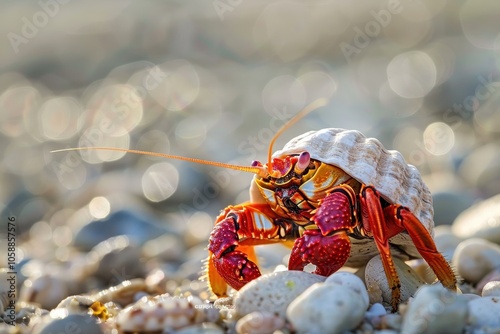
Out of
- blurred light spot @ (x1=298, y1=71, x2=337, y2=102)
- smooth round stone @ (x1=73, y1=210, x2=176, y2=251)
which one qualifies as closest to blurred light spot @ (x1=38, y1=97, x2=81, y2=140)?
blurred light spot @ (x1=298, y1=71, x2=337, y2=102)

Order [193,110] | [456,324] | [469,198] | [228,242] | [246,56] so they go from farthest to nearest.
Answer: [246,56], [193,110], [469,198], [228,242], [456,324]

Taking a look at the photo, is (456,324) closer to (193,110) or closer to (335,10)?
(193,110)

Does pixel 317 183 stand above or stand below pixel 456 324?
above

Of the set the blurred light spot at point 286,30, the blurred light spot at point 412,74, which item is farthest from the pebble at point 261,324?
the blurred light spot at point 286,30

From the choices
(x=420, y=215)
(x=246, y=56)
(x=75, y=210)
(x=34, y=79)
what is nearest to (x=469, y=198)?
(x=420, y=215)

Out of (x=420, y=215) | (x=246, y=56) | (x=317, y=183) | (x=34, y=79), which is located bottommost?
(x=420, y=215)

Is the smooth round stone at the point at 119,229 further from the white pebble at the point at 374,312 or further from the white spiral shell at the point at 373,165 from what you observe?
the white pebble at the point at 374,312

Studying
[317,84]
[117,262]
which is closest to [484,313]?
[117,262]

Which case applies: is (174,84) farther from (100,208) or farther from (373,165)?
(373,165)
